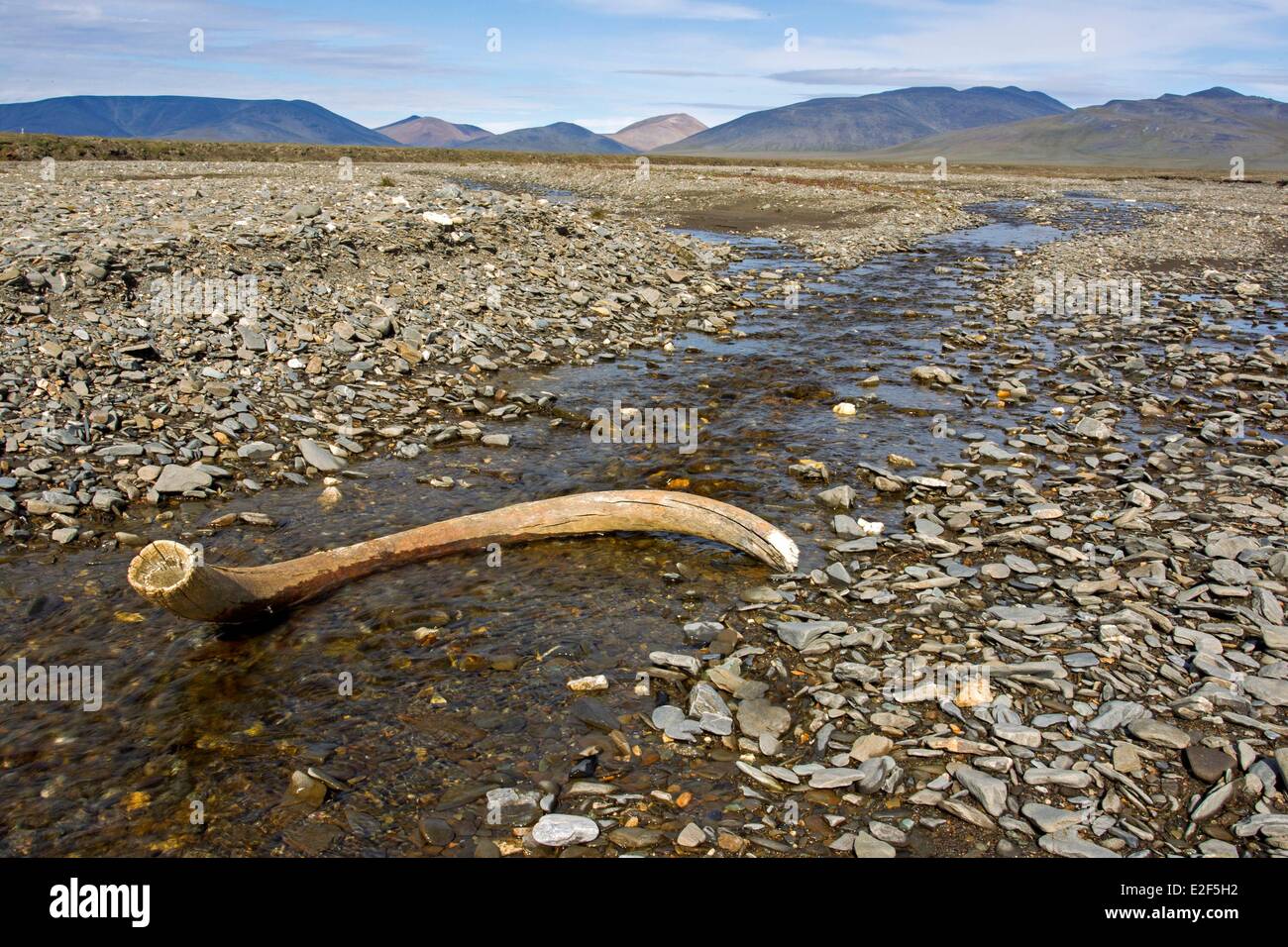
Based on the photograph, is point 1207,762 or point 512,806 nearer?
point 512,806

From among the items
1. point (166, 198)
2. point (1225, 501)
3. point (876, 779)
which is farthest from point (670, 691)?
point (166, 198)

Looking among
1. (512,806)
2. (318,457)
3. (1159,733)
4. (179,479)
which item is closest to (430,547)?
(318,457)

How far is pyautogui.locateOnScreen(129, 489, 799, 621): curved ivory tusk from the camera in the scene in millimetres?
5629

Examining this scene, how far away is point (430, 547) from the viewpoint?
7691mm

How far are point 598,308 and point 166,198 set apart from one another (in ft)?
42.2

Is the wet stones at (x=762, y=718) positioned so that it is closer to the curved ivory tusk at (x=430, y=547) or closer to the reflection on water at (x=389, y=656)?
the reflection on water at (x=389, y=656)

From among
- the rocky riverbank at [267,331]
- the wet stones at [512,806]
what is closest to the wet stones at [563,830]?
the wet stones at [512,806]

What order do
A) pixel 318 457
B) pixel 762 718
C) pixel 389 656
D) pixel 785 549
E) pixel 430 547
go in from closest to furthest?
pixel 762 718
pixel 389 656
pixel 785 549
pixel 430 547
pixel 318 457

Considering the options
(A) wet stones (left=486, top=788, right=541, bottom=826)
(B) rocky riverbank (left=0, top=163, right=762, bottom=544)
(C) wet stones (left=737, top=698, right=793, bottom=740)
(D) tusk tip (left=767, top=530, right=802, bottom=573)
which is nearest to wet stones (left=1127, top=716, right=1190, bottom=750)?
→ (C) wet stones (left=737, top=698, right=793, bottom=740)

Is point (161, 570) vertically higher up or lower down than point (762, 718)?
higher up

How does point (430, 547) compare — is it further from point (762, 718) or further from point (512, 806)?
point (762, 718)

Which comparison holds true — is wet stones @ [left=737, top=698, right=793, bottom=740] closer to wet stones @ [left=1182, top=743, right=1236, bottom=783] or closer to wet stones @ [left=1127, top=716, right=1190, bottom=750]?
wet stones @ [left=1127, top=716, right=1190, bottom=750]

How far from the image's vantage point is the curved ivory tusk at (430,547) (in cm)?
563

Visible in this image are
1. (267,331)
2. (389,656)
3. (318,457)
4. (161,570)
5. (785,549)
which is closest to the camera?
(161,570)
